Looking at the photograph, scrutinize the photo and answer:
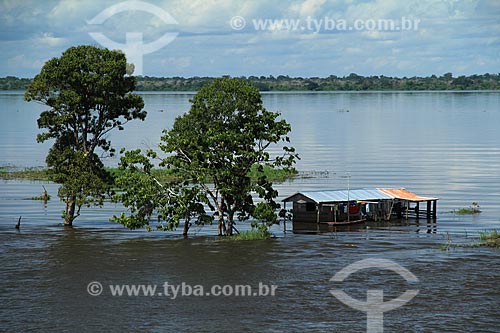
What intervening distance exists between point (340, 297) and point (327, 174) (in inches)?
2217

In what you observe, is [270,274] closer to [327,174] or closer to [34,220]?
[34,220]

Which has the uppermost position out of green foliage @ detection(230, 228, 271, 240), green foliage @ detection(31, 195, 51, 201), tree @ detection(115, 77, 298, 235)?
tree @ detection(115, 77, 298, 235)

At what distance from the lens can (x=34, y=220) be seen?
→ 234 ft

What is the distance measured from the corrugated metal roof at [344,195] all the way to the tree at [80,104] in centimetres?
1466

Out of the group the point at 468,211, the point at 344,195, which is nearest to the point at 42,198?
the point at 344,195

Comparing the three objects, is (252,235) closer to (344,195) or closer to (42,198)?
(344,195)

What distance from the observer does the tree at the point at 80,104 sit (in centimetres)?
6191

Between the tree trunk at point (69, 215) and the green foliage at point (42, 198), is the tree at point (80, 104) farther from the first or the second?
the green foliage at point (42, 198)

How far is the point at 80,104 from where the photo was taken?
62.9 m

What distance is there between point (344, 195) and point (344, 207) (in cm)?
108

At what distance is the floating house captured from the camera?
2672 inches

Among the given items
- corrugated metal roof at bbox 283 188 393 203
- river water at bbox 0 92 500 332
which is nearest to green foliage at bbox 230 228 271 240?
river water at bbox 0 92 500 332

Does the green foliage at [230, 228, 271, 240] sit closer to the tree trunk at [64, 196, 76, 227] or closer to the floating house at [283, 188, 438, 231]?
the floating house at [283, 188, 438, 231]

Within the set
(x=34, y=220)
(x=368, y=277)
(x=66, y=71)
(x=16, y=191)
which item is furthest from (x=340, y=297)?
(x=16, y=191)
